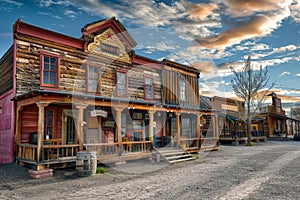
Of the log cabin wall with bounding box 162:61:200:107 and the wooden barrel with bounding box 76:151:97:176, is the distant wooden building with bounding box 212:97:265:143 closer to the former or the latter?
the log cabin wall with bounding box 162:61:200:107

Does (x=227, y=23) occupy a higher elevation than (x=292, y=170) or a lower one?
higher

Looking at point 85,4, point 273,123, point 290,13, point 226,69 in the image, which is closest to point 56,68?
point 85,4

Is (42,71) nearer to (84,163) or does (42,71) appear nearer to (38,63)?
(38,63)

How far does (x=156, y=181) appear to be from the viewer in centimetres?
848

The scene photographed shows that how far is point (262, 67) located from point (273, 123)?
13.7 meters

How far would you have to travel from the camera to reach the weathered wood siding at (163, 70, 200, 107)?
58.3 ft

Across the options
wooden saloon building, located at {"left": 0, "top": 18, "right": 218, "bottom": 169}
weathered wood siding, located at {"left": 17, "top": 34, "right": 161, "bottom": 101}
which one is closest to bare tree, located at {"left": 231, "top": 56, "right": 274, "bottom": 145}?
wooden saloon building, located at {"left": 0, "top": 18, "right": 218, "bottom": 169}

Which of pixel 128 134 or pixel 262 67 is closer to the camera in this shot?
pixel 128 134

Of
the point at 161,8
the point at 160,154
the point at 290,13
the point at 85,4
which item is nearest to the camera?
the point at 160,154

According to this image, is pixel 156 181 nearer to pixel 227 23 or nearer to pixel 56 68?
pixel 56 68

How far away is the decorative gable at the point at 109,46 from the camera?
45.0 feet

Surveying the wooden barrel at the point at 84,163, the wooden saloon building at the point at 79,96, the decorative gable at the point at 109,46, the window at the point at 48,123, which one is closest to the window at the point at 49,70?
the wooden saloon building at the point at 79,96

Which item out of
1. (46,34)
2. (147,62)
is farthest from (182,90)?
(46,34)

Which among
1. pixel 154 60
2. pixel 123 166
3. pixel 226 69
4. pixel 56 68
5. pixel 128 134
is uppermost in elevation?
pixel 226 69
